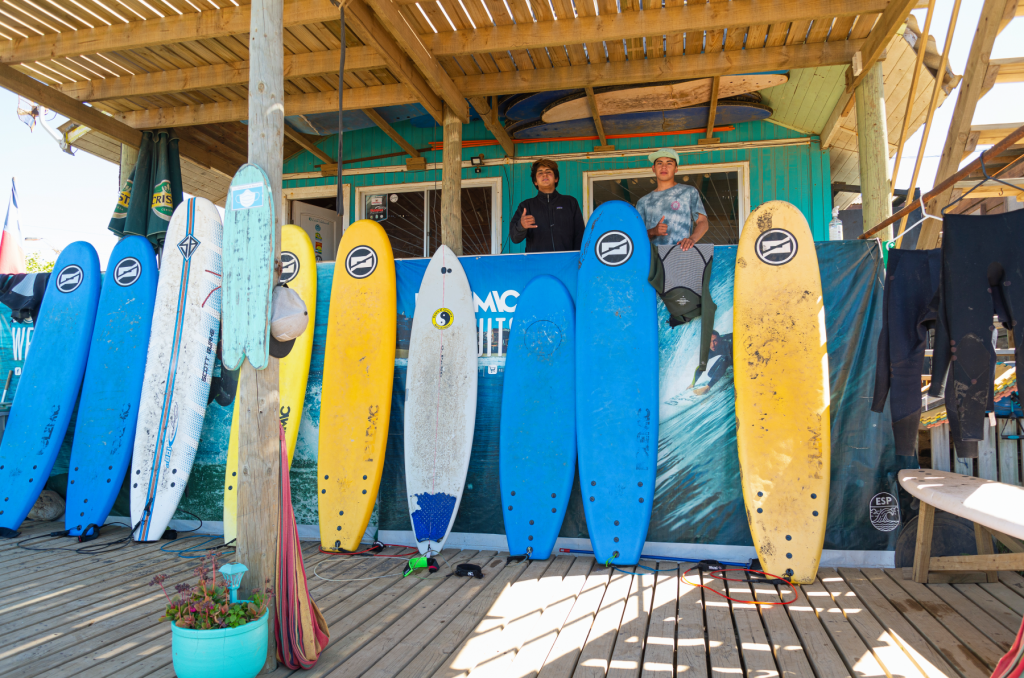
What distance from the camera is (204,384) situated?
11.7 feet

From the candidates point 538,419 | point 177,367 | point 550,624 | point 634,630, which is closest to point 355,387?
point 538,419

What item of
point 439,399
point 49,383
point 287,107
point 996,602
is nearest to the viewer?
point 996,602

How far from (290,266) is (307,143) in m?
2.59

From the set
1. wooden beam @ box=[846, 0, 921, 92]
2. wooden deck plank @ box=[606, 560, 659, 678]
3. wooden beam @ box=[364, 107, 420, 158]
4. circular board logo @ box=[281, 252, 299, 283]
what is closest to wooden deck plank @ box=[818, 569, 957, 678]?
wooden deck plank @ box=[606, 560, 659, 678]

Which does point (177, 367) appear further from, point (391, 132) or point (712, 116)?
point (712, 116)

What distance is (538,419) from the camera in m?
3.15

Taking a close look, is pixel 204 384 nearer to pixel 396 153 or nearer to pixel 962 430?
pixel 396 153

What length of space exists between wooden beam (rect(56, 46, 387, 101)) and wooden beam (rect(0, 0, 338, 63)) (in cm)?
35

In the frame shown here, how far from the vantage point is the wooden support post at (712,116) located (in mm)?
4355

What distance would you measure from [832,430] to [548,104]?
10.8 ft

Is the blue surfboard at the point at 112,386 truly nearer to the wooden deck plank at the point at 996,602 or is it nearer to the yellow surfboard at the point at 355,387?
the yellow surfboard at the point at 355,387

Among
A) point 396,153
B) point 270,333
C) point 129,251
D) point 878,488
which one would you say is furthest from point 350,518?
point 396,153

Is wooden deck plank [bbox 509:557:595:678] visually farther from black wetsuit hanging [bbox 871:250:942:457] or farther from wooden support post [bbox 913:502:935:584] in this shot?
black wetsuit hanging [bbox 871:250:942:457]

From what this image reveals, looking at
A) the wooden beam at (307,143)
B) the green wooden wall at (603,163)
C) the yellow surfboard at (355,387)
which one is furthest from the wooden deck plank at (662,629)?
the wooden beam at (307,143)
